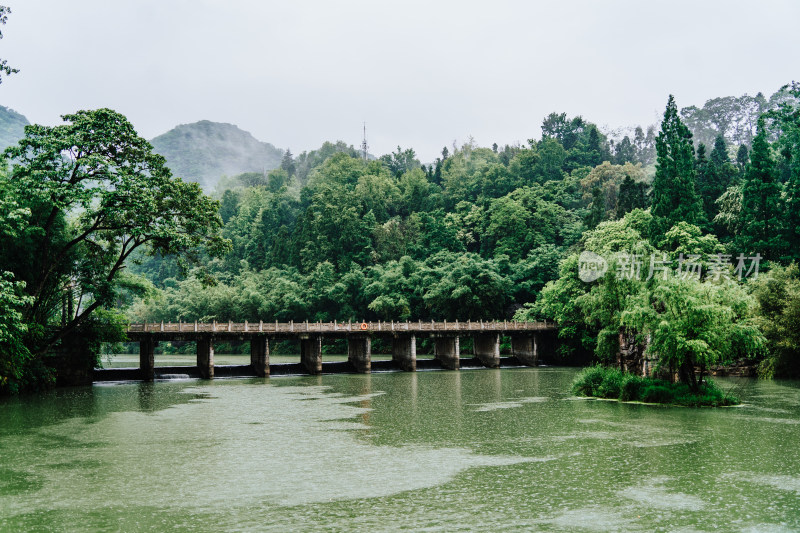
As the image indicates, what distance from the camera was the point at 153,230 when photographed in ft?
142

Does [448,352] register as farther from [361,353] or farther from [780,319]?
[780,319]

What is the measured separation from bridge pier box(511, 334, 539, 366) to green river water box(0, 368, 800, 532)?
3335 cm

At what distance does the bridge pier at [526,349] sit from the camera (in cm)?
7119

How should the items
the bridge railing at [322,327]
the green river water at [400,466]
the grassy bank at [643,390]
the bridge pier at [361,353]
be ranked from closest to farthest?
the green river water at [400,466] < the grassy bank at [643,390] < the bridge railing at [322,327] < the bridge pier at [361,353]

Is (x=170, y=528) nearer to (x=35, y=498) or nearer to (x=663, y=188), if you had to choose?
(x=35, y=498)

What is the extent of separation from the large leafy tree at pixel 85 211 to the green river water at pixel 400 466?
8467 millimetres

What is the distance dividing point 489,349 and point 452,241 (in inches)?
1191

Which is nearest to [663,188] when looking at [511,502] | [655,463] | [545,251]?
[545,251]

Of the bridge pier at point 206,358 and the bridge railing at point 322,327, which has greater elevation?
the bridge railing at point 322,327

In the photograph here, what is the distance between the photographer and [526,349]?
7225 centimetres

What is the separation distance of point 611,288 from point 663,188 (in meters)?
27.2

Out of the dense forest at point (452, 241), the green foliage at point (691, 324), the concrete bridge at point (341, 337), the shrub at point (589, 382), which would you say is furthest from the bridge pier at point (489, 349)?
the green foliage at point (691, 324)

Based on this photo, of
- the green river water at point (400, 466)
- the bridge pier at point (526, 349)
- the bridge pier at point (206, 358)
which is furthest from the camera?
the bridge pier at point (526, 349)

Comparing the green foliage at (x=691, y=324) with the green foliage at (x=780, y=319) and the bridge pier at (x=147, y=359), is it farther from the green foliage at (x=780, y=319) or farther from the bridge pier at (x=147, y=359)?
the bridge pier at (x=147, y=359)
